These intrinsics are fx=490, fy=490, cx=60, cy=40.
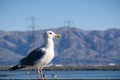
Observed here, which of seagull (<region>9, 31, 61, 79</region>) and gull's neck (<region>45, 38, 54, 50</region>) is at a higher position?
gull's neck (<region>45, 38, 54, 50</region>)

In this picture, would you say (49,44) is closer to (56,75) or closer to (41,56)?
(41,56)

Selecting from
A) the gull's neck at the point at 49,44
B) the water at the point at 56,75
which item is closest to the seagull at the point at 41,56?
the gull's neck at the point at 49,44

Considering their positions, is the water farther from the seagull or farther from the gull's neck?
the gull's neck

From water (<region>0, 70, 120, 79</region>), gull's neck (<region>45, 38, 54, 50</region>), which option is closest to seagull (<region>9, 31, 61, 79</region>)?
gull's neck (<region>45, 38, 54, 50</region>)

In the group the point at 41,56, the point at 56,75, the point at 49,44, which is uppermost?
the point at 49,44

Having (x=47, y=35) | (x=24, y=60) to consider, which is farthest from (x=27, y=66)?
(x=47, y=35)

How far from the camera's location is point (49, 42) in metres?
11.8

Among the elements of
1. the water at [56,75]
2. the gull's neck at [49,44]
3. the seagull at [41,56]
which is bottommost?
the water at [56,75]

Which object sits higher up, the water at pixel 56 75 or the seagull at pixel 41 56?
the seagull at pixel 41 56

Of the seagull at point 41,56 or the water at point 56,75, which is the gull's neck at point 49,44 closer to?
the seagull at point 41,56

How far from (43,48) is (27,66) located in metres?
0.65

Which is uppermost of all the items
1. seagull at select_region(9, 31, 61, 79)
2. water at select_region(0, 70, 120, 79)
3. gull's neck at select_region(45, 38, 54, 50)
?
gull's neck at select_region(45, 38, 54, 50)

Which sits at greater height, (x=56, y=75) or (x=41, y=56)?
(x=41, y=56)

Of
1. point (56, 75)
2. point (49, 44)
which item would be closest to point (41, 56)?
point (49, 44)
